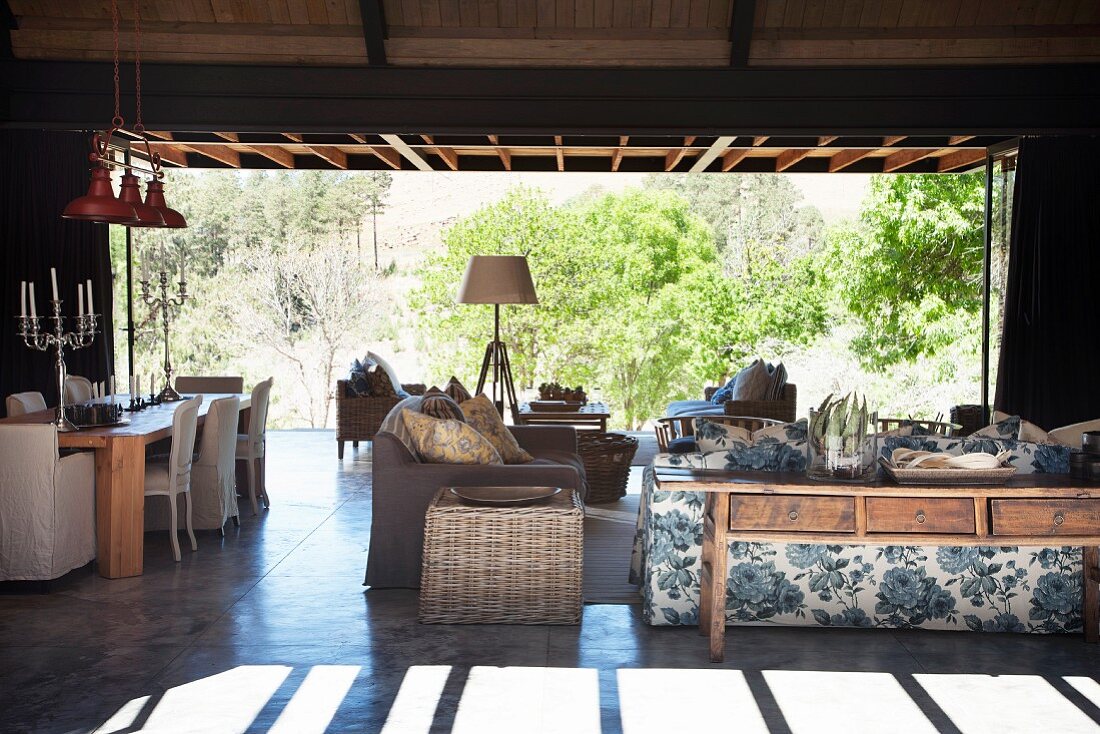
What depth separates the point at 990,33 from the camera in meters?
7.11

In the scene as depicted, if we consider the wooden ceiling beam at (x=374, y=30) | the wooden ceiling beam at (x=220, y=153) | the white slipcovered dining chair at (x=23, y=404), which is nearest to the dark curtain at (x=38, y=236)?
the white slipcovered dining chair at (x=23, y=404)

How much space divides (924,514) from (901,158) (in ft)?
22.2

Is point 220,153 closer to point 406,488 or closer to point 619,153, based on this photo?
point 619,153

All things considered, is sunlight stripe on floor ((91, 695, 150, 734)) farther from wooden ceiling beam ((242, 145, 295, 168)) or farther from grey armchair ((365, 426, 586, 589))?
wooden ceiling beam ((242, 145, 295, 168))

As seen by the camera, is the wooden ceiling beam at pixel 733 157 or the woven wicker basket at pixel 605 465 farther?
the wooden ceiling beam at pixel 733 157

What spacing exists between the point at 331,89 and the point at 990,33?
4440mm

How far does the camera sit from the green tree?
547 inches

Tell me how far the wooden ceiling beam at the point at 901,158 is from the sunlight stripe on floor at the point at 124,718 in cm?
779

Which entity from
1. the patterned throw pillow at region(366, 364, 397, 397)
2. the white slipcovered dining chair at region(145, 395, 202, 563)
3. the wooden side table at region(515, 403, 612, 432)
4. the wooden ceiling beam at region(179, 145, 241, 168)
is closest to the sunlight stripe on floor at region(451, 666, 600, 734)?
the white slipcovered dining chair at region(145, 395, 202, 563)

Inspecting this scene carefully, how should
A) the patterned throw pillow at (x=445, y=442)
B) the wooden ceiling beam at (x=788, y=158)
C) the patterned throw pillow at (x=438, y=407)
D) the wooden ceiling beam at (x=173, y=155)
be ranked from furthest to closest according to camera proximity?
1. the wooden ceiling beam at (x=173, y=155)
2. the wooden ceiling beam at (x=788, y=158)
3. the patterned throw pillow at (x=438, y=407)
4. the patterned throw pillow at (x=445, y=442)

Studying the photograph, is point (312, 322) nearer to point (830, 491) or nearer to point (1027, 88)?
point (1027, 88)

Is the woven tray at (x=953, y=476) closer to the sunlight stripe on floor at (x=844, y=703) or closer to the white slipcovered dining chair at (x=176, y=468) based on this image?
the sunlight stripe on floor at (x=844, y=703)

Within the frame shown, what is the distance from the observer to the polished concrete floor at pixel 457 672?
3.33 metres

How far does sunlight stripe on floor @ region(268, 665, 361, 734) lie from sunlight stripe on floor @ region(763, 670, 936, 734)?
1445 millimetres
